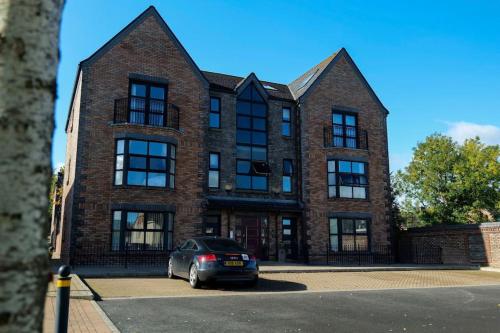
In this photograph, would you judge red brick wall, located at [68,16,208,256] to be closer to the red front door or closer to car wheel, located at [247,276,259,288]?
the red front door

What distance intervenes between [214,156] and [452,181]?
67.6ft

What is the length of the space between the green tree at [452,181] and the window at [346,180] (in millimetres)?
11290

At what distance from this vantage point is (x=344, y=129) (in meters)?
25.6

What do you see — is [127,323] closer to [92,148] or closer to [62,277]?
[62,277]

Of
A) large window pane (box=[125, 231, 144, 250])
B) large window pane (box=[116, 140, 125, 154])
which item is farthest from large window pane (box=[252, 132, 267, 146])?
large window pane (box=[125, 231, 144, 250])

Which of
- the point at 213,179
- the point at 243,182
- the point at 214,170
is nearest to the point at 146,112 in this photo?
the point at 214,170

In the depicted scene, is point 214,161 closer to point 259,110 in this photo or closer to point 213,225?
point 213,225

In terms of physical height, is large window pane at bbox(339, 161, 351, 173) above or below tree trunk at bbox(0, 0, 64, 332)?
above

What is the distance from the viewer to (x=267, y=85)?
2798 cm

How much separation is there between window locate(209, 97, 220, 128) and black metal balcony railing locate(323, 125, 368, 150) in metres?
6.14

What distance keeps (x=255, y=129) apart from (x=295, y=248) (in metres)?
6.82

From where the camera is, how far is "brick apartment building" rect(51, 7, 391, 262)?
1955cm

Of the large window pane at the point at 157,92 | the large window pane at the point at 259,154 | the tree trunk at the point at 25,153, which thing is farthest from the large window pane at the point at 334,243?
the tree trunk at the point at 25,153

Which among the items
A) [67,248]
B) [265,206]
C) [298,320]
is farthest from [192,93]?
[298,320]
